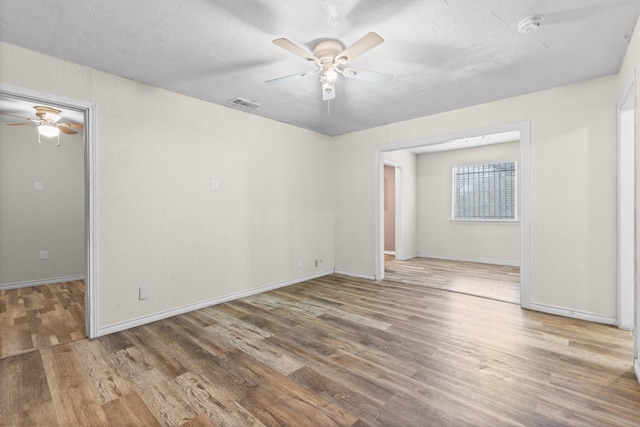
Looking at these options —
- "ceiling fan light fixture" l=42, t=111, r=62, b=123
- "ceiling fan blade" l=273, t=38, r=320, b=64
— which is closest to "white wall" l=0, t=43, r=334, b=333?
"ceiling fan light fixture" l=42, t=111, r=62, b=123

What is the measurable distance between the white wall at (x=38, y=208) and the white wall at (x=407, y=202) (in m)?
5.92

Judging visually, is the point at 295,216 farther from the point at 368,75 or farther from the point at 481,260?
the point at 481,260

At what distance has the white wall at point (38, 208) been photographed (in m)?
4.37

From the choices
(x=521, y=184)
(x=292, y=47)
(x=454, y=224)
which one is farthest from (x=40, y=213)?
(x=454, y=224)

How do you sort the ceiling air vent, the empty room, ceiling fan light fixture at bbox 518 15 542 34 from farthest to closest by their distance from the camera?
the ceiling air vent, ceiling fan light fixture at bbox 518 15 542 34, the empty room

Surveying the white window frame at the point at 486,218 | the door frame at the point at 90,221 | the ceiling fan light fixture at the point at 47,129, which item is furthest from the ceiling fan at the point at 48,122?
the white window frame at the point at 486,218

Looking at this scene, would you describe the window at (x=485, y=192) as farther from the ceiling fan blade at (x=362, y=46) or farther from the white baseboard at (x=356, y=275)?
the ceiling fan blade at (x=362, y=46)

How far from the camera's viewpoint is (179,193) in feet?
10.9

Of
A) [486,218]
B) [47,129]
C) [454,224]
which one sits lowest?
[454,224]

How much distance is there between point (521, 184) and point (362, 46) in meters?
2.54

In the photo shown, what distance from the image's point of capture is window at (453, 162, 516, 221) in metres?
6.13

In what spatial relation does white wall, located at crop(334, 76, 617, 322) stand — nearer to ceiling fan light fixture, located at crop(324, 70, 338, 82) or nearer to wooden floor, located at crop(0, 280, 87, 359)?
ceiling fan light fixture, located at crop(324, 70, 338, 82)

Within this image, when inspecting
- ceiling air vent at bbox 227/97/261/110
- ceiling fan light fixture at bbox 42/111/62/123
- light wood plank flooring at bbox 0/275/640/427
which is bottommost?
light wood plank flooring at bbox 0/275/640/427

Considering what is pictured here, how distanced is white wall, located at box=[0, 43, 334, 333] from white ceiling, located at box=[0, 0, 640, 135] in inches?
10.4
